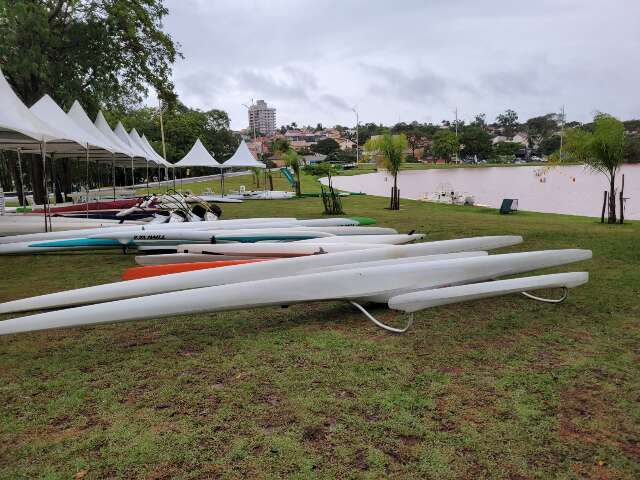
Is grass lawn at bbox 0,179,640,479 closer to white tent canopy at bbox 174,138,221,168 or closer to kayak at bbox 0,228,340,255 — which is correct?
kayak at bbox 0,228,340,255

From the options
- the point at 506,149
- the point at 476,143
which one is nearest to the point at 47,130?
the point at 476,143

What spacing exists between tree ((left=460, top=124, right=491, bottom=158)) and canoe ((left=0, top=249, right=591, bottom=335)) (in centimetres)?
8540

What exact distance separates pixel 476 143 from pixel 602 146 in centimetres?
7745

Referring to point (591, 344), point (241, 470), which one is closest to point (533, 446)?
point (241, 470)

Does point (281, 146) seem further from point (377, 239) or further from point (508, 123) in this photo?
point (508, 123)

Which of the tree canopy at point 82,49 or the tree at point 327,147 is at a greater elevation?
the tree at point 327,147

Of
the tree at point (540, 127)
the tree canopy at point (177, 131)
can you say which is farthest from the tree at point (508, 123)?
the tree canopy at point (177, 131)

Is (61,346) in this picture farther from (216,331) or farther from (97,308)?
(216,331)

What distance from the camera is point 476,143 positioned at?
84.1m

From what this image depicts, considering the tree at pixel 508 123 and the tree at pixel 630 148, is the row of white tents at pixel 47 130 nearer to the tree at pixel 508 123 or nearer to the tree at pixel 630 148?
the tree at pixel 630 148

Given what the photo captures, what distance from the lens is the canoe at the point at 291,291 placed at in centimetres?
310

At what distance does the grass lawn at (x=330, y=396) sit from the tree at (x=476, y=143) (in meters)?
85.4

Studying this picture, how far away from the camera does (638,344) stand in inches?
123

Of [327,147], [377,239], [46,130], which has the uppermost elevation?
[327,147]
